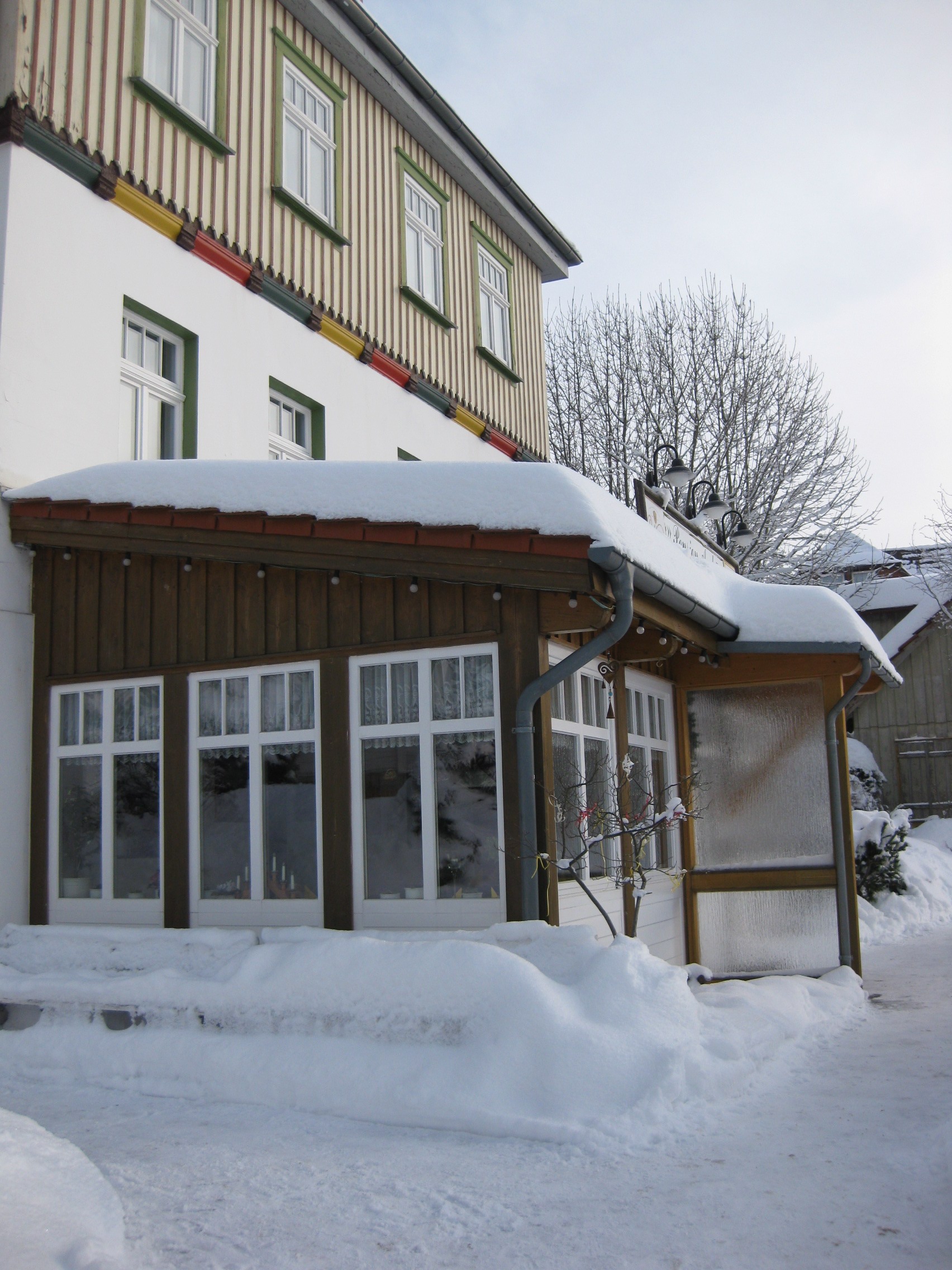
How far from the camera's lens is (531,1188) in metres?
3.94

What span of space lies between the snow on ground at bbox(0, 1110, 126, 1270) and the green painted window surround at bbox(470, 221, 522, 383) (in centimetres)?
1135

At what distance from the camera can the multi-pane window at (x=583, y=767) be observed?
6.46 m

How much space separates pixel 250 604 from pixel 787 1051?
3966mm

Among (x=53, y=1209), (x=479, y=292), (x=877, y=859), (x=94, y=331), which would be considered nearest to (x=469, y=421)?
(x=479, y=292)

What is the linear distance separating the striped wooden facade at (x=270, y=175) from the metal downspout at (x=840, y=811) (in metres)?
6.08

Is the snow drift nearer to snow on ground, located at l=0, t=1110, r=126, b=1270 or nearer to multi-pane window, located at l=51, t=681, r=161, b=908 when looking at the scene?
multi-pane window, located at l=51, t=681, r=161, b=908

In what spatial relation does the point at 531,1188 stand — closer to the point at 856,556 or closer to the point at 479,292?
the point at 479,292

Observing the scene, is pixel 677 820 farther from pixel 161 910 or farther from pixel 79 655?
pixel 79 655

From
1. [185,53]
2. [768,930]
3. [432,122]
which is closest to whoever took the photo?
[768,930]

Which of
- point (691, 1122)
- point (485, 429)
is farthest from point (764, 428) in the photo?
point (691, 1122)

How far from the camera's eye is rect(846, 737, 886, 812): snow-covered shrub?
17.6 m

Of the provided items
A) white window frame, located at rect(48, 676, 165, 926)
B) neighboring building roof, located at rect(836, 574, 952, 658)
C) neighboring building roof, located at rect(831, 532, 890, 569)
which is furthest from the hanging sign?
neighboring building roof, located at rect(836, 574, 952, 658)

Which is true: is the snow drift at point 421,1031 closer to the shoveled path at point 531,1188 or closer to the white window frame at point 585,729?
the shoveled path at point 531,1188

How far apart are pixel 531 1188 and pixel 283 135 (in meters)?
9.49
